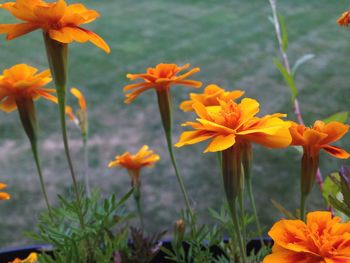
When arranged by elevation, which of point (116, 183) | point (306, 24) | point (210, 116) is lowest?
point (116, 183)

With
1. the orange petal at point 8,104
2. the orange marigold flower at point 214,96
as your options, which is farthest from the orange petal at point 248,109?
the orange petal at point 8,104

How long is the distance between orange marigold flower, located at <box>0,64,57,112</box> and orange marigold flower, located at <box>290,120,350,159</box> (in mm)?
215

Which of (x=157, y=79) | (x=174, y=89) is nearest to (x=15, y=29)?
(x=157, y=79)

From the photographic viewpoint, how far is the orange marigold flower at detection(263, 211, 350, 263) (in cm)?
29

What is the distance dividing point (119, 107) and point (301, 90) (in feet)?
2.52

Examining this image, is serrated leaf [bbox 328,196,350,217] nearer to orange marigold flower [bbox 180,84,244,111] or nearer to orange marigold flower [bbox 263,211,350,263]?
orange marigold flower [bbox 263,211,350,263]

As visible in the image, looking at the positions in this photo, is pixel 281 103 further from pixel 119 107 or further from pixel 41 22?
pixel 41 22

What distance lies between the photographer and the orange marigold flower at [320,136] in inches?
13.9

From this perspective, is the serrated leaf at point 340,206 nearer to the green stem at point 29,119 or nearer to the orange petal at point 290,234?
the orange petal at point 290,234

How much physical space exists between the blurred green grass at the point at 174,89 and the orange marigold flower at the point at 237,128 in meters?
0.25

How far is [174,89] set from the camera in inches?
89.8

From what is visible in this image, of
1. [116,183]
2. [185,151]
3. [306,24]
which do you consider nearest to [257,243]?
[116,183]

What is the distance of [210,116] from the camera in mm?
344

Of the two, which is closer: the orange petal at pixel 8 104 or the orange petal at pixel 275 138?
the orange petal at pixel 275 138
